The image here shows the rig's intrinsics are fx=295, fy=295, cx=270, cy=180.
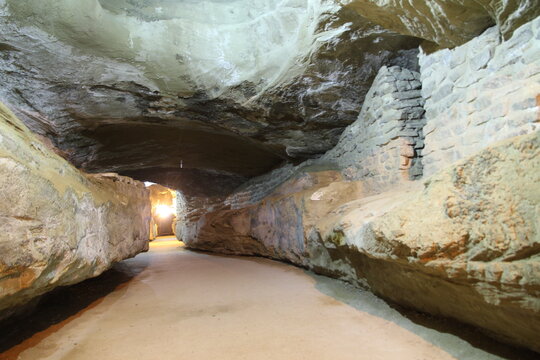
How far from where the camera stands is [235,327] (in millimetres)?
2193

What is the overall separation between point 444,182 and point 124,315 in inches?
105

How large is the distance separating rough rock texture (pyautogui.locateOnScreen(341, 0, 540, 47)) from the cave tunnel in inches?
0.7

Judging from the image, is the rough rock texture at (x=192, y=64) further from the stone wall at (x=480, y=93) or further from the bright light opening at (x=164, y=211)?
the bright light opening at (x=164, y=211)

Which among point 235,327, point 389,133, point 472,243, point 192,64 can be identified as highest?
point 192,64

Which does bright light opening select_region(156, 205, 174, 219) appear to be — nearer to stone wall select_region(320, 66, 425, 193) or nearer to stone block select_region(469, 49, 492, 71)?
stone wall select_region(320, 66, 425, 193)

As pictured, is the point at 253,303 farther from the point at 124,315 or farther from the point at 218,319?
the point at 124,315

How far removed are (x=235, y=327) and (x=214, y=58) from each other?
339cm

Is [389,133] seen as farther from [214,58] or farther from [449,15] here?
[214,58]

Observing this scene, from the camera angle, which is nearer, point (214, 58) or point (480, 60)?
point (480, 60)

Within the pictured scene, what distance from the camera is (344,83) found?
404 centimetres

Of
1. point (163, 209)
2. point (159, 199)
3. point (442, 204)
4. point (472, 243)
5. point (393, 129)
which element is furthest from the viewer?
point (163, 209)

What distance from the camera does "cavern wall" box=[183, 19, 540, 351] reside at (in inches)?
52.6

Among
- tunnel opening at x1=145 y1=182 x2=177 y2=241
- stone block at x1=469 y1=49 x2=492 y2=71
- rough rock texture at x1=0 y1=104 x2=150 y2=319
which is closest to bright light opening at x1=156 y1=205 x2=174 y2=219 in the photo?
tunnel opening at x1=145 y1=182 x2=177 y2=241

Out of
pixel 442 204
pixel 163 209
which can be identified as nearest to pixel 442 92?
pixel 442 204
